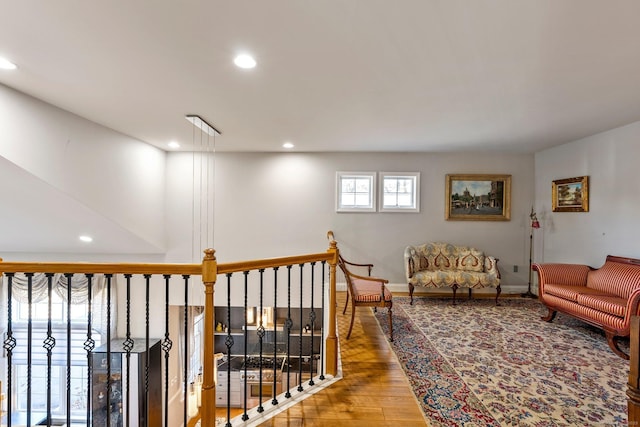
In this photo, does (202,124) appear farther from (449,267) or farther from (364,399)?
(449,267)

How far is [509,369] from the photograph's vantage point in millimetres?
2594

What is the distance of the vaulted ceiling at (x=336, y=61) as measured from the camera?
1678 mm

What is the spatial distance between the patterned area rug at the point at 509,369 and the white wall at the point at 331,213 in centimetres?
155

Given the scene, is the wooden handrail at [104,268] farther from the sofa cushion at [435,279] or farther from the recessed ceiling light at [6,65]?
the sofa cushion at [435,279]

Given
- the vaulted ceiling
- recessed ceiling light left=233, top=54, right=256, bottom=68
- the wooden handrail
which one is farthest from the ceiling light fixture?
the wooden handrail

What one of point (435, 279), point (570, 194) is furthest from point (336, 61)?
point (570, 194)

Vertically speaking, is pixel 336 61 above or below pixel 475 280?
above

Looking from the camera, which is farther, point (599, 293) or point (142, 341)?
point (142, 341)

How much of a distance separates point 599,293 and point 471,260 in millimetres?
1698

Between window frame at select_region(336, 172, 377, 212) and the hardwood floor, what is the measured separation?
2.82 m

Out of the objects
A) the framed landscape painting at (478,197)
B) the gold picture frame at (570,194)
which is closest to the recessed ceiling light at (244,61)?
the framed landscape painting at (478,197)

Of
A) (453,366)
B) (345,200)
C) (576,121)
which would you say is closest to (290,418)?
(453,366)

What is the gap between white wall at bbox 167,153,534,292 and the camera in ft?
17.3

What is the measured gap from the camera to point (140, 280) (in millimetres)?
5598
